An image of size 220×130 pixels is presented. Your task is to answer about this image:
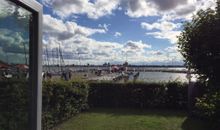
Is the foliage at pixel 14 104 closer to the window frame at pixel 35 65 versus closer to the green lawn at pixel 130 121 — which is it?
the window frame at pixel 35 65

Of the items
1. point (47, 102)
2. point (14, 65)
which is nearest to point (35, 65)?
point (14, 65)

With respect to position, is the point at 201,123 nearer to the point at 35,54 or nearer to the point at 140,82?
the point at 140,82

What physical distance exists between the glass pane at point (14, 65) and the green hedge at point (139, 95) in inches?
639

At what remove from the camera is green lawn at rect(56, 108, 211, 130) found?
13211mm

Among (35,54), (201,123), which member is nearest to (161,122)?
(201,123)

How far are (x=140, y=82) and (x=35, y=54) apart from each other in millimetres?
16457

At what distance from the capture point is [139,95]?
19156 millimetres

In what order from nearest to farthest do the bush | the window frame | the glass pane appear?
A: the glass pane < the window frame < the bush

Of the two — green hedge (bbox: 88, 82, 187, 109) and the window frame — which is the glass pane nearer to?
the window frame

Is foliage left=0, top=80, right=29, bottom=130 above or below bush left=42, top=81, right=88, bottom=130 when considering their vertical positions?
above

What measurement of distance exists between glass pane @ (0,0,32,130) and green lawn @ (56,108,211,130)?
31.5 ft

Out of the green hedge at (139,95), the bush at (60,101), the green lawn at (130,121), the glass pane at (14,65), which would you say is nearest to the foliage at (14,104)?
the glass pane at (14,65)

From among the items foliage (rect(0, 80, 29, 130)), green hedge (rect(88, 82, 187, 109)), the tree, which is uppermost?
the tree

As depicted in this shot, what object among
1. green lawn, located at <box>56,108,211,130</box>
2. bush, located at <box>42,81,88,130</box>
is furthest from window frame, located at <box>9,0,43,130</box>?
green lawn, located at <box>56,108,211,130</box>
